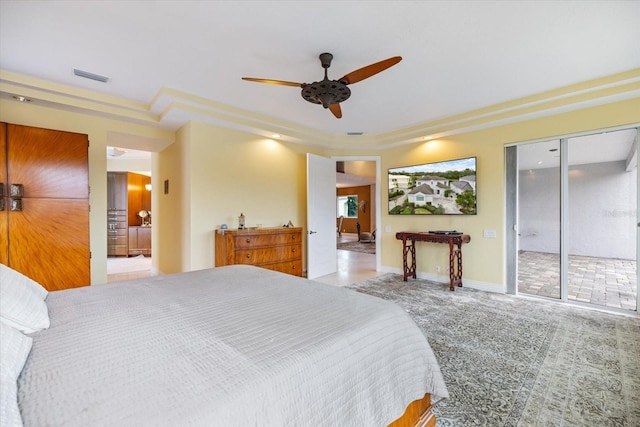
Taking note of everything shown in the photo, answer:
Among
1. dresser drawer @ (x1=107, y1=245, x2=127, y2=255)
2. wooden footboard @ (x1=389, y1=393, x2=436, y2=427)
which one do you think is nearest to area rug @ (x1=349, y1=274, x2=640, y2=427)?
wooden footboard @ (x1=389, y1=393, x2=436, y2=427)

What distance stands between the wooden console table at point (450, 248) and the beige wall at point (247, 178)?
164 millimetres

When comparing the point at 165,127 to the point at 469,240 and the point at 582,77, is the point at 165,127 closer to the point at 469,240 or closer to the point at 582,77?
the point at 469,240

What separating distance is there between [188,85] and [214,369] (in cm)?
335

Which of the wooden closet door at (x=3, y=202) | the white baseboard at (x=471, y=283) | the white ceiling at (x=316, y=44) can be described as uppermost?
the white ceiling at (x=316, y=44)

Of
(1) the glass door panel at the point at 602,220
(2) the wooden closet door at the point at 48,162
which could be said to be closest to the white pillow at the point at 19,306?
(2) the wooden closet door at the point at 48,162

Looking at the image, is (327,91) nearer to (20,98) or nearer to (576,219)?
(20,98)

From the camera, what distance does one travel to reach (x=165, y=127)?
433 cm

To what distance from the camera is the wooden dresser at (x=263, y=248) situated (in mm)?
3914

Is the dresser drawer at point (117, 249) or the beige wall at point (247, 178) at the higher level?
the beige wall at point (247, 178)

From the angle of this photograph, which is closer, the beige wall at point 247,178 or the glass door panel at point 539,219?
the beige wall at point 247,178

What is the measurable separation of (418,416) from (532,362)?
1400mm

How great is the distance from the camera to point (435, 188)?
4.85m

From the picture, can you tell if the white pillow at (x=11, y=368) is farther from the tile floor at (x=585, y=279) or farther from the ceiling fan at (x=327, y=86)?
the tile floor at (x=585, y=279)

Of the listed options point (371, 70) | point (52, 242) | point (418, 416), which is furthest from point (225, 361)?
point (52, 242)
